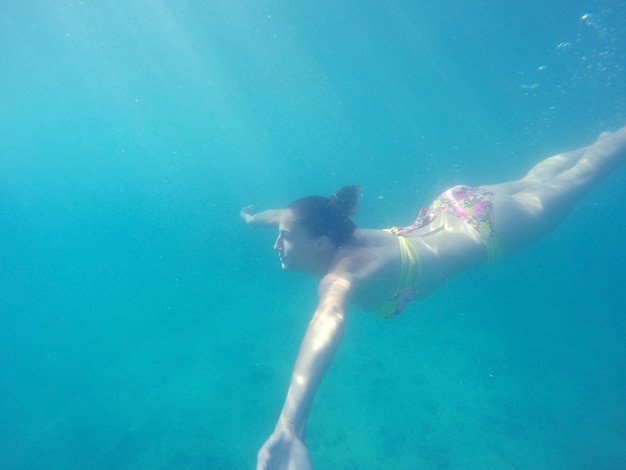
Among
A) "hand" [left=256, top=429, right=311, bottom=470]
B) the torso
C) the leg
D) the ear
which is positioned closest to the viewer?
"hand" [left=256, top=429, right=311, bottom=470]

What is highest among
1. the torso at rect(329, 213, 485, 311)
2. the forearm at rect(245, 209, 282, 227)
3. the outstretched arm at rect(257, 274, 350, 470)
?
the forearm at rect(245, 209, 282, 227)

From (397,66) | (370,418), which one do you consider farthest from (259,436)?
(397,66)

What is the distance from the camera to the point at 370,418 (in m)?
8.20

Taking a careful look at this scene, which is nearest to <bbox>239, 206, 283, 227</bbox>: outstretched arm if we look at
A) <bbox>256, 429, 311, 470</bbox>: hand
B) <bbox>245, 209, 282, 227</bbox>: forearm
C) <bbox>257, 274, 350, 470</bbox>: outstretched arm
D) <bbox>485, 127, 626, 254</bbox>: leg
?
<bbox>245, 209, 282, 227</bbox>: forearm

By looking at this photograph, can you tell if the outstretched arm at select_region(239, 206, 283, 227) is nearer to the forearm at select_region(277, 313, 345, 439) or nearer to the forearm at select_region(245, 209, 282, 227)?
the forearm at select_region(245, 209, 282, 227)

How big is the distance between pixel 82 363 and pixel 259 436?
38.7ft

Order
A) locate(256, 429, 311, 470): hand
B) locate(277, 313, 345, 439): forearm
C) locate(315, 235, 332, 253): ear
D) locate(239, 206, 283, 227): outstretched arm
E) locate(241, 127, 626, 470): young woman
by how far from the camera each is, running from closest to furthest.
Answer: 1. locate(256, 429, 311, 470): hand
2. locate(277, 313, 345, 439): forearm
3. locate(241, 127, 626, 470): young woman
4. locate(315, 235, 332, 253): ear
5. locate(239, 206, 283, 227): outstretched arm

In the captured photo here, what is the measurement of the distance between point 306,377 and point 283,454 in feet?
1.36

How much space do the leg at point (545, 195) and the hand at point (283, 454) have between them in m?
3.52

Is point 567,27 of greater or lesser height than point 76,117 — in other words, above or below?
below

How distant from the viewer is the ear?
3271 mm

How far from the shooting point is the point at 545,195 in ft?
14.6

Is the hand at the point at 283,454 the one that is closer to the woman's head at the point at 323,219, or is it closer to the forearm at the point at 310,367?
the forearm at the point at 310,367

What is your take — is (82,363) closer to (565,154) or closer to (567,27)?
(565,154)
